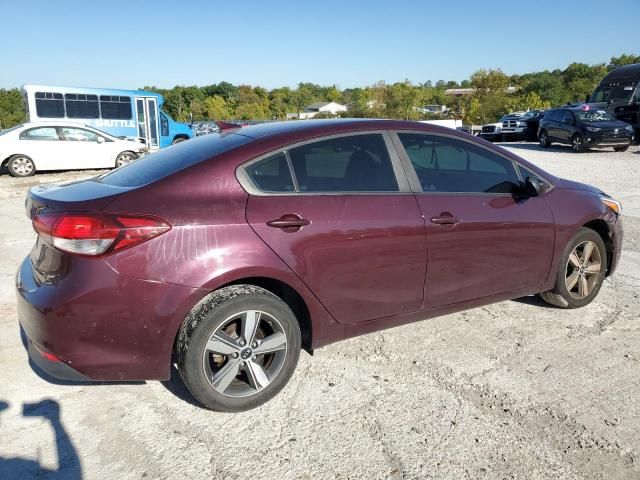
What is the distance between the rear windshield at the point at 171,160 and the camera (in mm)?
2873

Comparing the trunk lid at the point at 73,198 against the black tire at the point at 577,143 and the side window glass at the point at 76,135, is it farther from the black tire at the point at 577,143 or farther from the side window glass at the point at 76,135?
the black tire at the point at 577,143

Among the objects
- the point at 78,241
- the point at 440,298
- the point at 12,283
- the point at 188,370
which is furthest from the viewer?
the point at 12,283

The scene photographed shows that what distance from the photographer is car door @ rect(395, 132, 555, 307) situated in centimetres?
340

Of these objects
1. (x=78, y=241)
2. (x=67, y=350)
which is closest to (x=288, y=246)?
(x=78, y=241)

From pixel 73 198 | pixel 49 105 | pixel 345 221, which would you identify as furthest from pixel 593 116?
pixel 73 198

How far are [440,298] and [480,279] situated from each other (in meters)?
0.37

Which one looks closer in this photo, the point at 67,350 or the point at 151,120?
the point at 67,350

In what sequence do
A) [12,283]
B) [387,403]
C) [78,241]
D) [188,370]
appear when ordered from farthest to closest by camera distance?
[12,283], [387,403], [188,370], [78,241]

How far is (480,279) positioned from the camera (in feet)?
11.9

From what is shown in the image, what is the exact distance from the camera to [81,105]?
19.3m

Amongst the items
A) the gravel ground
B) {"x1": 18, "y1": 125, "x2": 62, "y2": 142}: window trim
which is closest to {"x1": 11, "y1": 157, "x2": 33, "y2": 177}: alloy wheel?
{"x1": 18, "y1": 125, "x2": 62, "y2": 142}: window trim

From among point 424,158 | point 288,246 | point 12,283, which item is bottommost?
point 12,283

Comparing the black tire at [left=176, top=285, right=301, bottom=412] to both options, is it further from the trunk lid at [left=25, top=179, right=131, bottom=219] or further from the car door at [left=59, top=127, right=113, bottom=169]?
the car door at [left=59, top=127, right=113, bottom=169]

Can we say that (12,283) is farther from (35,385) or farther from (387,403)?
(387,403)
